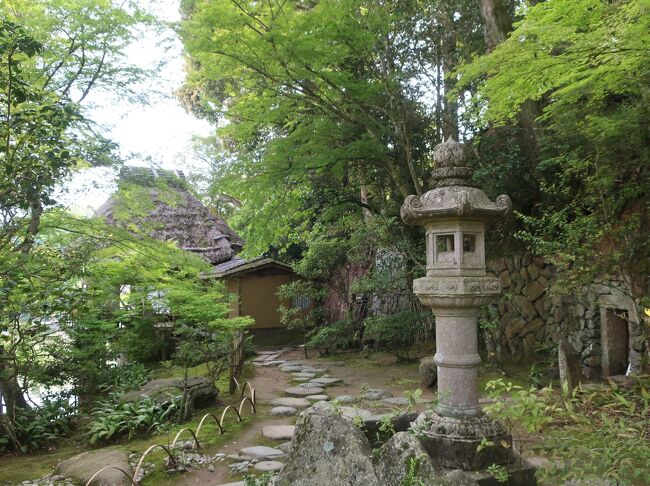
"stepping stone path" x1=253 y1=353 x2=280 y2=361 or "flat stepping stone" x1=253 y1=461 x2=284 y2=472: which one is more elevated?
"flat stepping stone" x1=253 y1=461 x2=284 y2=472

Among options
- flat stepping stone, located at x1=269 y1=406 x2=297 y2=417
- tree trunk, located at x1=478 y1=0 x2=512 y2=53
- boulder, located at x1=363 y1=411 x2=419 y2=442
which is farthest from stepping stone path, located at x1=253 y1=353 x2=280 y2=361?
tree trunk, located at x1=478 y1=0 x2=512 y2=53

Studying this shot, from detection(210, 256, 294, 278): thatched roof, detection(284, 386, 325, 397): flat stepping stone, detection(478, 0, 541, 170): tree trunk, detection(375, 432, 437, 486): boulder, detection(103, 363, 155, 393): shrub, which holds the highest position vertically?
detection(478, 0, 541, 170): tree trunk

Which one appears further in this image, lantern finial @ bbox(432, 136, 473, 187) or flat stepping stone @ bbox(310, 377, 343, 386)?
flat stepping stone @ bbox(310, 377, 343, 386)

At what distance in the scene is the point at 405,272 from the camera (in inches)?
422

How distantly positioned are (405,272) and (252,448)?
6197 mm

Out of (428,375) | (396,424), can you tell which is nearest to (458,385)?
(396,424)

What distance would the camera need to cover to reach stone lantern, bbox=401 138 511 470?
4.06 metres

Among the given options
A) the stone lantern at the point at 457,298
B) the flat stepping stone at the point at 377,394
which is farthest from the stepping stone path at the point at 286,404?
the stone lantern at the point at 457,298

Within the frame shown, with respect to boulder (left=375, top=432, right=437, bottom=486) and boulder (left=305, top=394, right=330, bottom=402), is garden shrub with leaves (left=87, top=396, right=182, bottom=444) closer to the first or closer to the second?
boulder (left=305, top=394, right=330, bottom=402)

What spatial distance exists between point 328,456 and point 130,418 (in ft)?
16.0

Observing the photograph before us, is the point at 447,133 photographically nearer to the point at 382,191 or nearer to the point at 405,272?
the point at 382,191

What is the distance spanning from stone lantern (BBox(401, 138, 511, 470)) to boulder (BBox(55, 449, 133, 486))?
281 cm

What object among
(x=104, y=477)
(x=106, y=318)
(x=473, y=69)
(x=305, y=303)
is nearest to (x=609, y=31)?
(x=473, y=69)

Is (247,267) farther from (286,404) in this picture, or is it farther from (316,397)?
(286,404)
